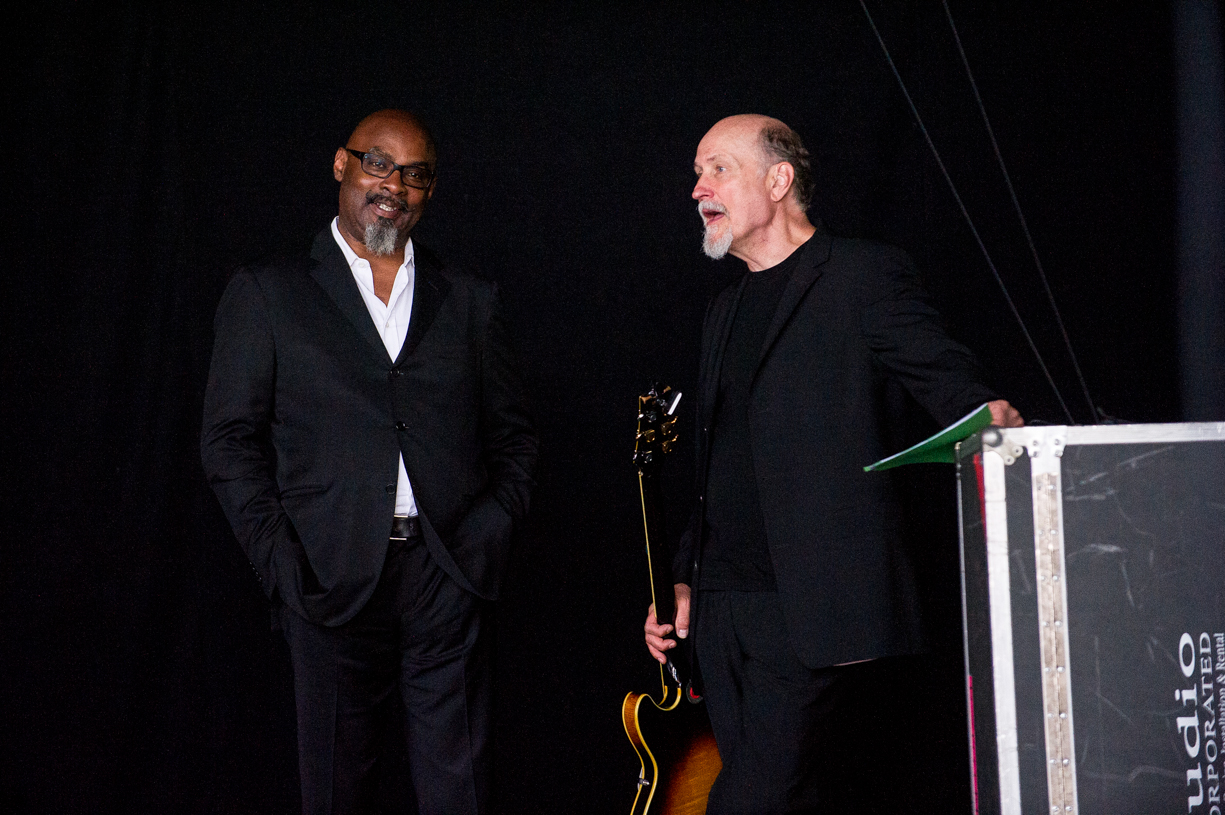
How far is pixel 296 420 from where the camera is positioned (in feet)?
8.91

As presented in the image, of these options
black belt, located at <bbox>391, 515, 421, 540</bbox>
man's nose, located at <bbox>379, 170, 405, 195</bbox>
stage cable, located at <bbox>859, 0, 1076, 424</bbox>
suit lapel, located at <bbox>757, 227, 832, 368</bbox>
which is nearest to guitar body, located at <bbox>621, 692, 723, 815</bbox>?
black belt, located at <bbox>391, 515, 421, 540</bbox>

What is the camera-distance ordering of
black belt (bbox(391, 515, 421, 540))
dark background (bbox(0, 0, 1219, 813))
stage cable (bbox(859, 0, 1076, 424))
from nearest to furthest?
black belt (bbox(391, 515, 421, 540)) < dark background (bbox(0, 0, 1219, 813)) < stage cable (bbox(859, 0, 1076, 424))

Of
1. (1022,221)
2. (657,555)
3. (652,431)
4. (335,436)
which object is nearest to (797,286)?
(652,431)

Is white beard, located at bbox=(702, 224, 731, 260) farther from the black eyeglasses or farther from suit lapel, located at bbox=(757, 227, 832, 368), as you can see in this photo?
the black eyeglasses

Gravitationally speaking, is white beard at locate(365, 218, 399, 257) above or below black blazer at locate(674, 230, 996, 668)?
above

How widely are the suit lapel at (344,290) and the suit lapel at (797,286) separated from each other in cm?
93

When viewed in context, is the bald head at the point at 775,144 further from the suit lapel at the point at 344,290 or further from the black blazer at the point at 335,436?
the suit lapel at the point at 344,290

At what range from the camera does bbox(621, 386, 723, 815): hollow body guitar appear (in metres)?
2.90

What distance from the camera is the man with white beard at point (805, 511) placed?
7.80 ft

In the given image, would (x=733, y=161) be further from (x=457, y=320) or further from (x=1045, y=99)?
(x=1045, y=99)

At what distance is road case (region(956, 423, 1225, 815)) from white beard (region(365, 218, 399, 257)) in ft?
5.55

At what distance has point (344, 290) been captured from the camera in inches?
110

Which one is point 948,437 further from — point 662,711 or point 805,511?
point 662,711

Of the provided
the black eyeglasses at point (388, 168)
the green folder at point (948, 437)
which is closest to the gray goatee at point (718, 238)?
the black eyeglasses at point (388, 168)
